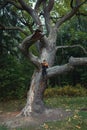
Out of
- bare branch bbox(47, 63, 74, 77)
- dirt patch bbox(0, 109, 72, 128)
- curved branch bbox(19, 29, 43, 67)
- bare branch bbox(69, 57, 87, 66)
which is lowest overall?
dirt patch bbox(0, 109, 72, 128)

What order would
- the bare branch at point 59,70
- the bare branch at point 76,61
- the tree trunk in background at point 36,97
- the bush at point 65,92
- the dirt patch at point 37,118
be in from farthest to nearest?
the bush at point 65,92 → the tree trunk in background at point 36,97 → the bare branch at point 59,70 → the bare branch at point 76,61 → the dirt patch at point 37,118

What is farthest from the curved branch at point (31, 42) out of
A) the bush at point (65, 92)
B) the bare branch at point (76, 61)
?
the bush at point (65, 92)

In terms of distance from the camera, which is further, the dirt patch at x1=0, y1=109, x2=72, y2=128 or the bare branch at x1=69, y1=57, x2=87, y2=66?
the bare branch at x1=69, y1=57, x2=87, y2=66

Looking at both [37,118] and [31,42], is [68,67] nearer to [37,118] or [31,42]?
[31,42]

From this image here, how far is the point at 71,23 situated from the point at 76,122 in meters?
16.2

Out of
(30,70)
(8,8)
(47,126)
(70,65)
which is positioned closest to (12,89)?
(30,70)

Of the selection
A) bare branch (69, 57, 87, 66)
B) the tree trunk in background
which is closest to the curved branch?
the tree trunk in background

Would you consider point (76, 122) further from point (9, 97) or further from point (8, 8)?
point (8, 8)

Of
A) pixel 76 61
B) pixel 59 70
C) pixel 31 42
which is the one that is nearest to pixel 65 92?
pixel 59 70

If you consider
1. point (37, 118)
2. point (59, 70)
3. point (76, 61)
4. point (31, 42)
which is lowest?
point (37, 118)

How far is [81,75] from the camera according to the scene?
2181cm

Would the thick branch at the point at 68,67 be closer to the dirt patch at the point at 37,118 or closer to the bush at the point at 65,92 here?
the dirt patch at the point at 37,118

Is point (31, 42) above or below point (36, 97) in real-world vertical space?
above

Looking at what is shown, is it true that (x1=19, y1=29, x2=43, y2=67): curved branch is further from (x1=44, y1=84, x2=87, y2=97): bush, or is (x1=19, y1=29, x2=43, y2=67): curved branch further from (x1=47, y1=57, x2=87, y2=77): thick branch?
(x1=44, y1=84, x2=87, y2=97): bush
